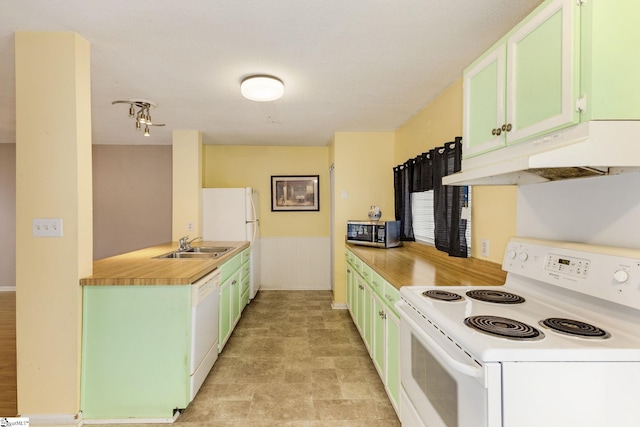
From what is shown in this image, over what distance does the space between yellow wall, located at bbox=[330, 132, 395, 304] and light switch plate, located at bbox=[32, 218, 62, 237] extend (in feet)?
9.34

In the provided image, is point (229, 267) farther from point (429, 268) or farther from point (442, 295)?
point (442, 295)

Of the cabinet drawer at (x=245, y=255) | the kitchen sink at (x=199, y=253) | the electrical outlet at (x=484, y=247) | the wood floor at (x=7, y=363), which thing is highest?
the electrical outlet at (x=484, y=247)

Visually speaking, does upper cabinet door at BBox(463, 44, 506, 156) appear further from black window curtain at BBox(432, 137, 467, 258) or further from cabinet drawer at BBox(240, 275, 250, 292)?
cabinet drawer at BBox(240, 275, 250, 292)

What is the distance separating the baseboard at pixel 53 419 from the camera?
6.08ft

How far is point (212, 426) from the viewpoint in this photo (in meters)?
1.89

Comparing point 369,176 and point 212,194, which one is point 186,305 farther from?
point 369,176

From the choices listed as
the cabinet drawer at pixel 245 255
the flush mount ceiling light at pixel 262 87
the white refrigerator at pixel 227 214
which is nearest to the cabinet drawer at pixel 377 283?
the flush mount ceiling light at pixel 262 87

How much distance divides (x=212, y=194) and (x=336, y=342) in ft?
8.12

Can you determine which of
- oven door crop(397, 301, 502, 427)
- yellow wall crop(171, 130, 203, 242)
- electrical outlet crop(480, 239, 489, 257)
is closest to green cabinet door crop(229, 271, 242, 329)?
yellow wall crop(171, 130, 203, 242)

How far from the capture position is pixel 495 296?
4.74ft

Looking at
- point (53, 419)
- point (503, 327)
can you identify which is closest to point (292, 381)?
point (53, 419)

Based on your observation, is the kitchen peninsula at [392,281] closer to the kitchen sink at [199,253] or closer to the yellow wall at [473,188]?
the yellow wall at [473,188]

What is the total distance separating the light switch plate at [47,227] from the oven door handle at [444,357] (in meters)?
2.02

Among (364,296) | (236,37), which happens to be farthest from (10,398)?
(236,37)
